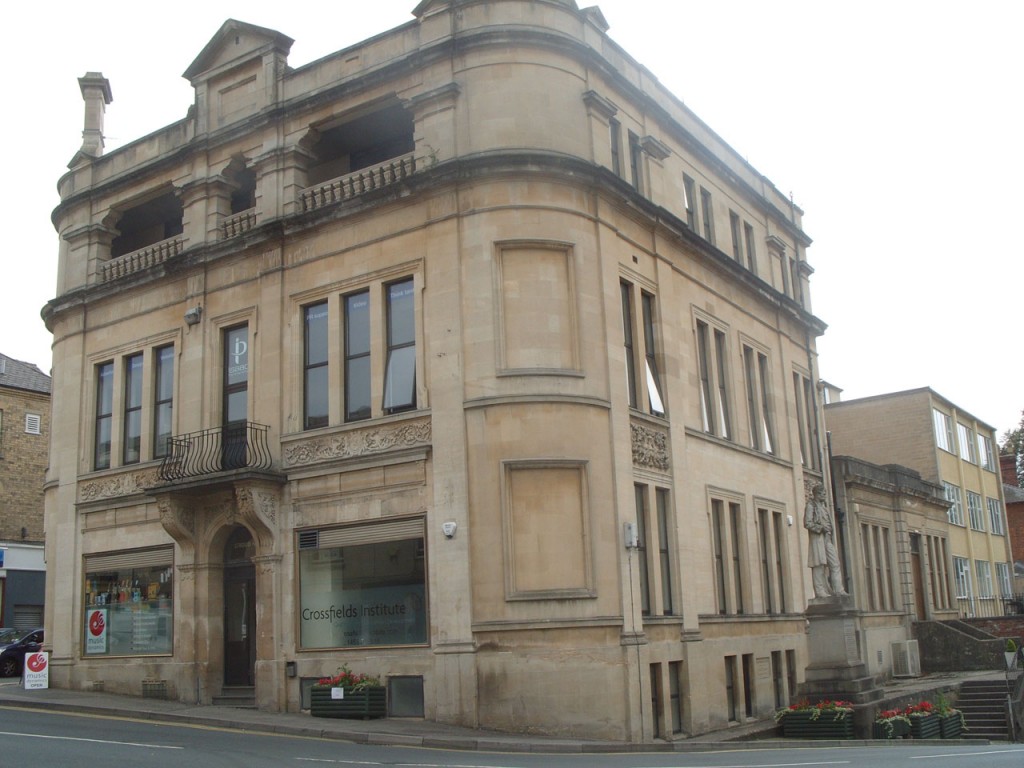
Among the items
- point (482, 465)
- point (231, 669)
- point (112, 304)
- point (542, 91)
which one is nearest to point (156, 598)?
point (231, 669)

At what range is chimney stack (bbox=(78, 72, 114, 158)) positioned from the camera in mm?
31375

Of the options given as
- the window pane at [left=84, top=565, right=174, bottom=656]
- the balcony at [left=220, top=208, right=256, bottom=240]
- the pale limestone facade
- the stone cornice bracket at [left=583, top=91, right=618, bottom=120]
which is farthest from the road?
the stone cornice bracket at [left=583, top=91, right=618, bottom=120]

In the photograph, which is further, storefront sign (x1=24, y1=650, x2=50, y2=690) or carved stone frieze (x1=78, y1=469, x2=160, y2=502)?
carved stone frieze (x1=78, y1=469, x2=160, y2=502)

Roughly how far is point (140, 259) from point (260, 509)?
904 centimetres

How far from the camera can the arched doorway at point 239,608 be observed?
25.1 metres

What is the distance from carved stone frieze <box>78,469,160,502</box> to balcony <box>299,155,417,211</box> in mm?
7770

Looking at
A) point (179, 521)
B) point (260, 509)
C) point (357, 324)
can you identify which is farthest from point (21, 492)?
point (357, 324)

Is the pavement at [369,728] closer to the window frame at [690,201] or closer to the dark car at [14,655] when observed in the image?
the dark car at [14,655]

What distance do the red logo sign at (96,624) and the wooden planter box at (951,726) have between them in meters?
21.1

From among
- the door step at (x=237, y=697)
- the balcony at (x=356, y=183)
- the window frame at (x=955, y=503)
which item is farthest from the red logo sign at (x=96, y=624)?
the window frame at (x=955, y=503)

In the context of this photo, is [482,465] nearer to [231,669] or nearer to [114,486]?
[231,669]

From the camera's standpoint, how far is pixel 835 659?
26.2 meters

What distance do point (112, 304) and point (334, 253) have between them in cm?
817

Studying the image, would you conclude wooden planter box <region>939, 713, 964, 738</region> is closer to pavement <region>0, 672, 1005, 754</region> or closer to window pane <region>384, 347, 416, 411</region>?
pavement <region>0, 672, 1005, 754</region>
